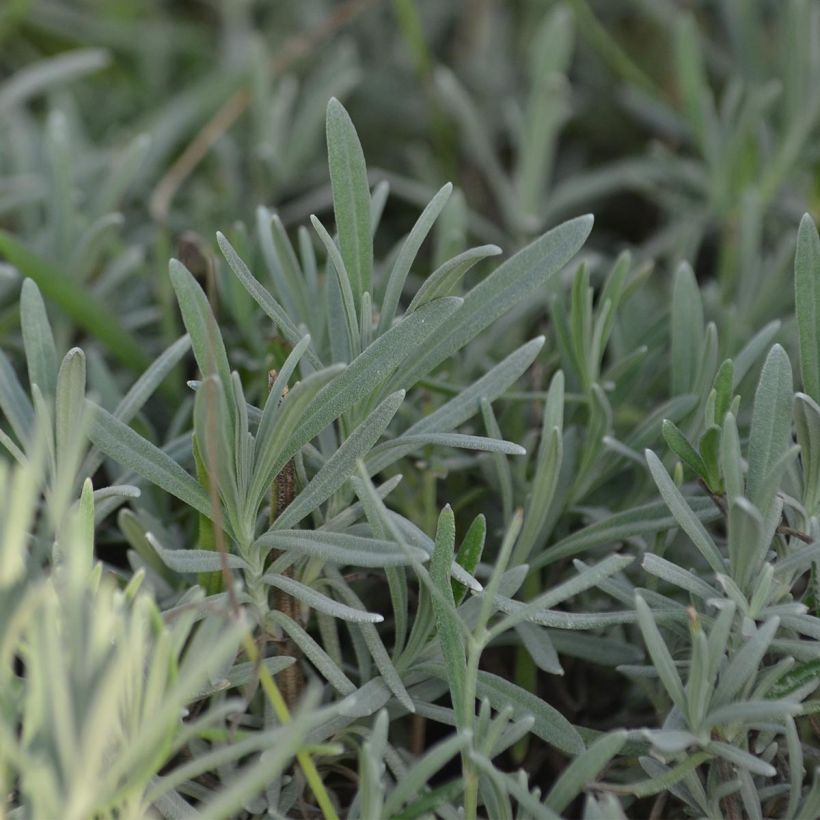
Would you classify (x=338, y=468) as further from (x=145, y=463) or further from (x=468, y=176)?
(x=468, y=176)

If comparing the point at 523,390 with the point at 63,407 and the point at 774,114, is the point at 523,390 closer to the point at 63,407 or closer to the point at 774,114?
the point at 63,407

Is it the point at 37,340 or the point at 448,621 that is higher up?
the point at 37,340

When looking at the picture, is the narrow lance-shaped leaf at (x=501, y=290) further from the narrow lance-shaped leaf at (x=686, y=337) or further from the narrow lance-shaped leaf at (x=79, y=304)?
the narrow lance-shaped leaf at (x=79, y=304)

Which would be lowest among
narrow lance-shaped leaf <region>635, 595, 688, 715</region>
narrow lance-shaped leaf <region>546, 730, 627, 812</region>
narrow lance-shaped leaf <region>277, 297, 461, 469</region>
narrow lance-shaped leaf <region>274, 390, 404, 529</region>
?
narrow lance-shaped leaf <region>546, 730, 627, 812</region>

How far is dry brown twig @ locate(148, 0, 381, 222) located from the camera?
860 mm

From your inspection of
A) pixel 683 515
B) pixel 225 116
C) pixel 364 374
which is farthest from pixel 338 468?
pixel 225 116

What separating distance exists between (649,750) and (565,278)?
36cm

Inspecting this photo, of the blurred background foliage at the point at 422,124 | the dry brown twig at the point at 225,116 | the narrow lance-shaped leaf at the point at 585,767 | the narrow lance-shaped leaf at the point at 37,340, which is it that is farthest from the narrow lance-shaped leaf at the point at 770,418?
the dry brown twig at the point at 225,116

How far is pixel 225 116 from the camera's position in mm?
947

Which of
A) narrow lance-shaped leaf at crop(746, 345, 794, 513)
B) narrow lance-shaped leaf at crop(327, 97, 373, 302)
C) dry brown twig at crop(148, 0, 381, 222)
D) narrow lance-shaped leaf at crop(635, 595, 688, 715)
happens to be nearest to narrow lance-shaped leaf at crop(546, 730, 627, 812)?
narrow lance-shaped leaf at crop(635, 595, 688, 715)

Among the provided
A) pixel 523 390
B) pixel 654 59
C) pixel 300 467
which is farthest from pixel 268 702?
pixel 654 59

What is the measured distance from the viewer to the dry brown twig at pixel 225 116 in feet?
2.82

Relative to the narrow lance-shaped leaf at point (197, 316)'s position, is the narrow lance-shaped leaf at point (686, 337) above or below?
below

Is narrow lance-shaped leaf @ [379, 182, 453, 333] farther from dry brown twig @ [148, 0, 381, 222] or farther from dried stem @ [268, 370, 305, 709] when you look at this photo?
dry brown twig @ [148, 0, 381, 222]
